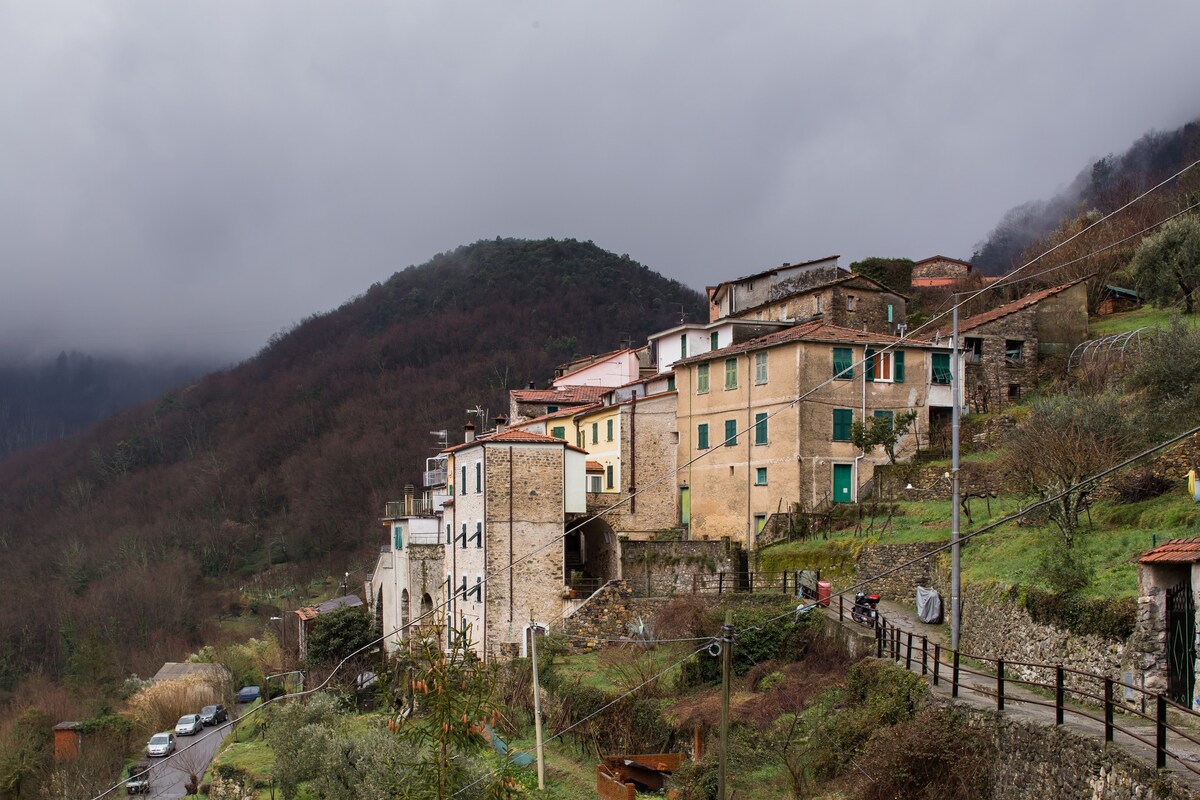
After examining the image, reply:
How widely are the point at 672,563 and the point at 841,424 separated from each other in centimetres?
758

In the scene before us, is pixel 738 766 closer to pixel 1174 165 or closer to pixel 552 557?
pixel 552 557

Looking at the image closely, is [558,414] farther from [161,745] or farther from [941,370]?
[161,745]

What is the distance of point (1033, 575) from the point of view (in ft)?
67.4

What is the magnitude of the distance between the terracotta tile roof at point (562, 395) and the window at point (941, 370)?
18198 mm

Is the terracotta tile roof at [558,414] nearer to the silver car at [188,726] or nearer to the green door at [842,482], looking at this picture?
the green door at [842,482]

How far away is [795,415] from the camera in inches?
1469

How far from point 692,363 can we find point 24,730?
109 feet

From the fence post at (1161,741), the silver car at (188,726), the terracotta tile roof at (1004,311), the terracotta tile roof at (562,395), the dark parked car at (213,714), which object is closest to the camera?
the fence post at (1161,741)

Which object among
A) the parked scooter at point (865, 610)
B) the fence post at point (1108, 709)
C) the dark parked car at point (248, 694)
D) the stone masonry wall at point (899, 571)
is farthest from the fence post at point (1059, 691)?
the dark parked car at point (248, 694)

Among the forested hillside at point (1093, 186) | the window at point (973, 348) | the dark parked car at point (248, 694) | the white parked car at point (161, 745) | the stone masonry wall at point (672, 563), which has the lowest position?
the dark parked car at point (248, 694)

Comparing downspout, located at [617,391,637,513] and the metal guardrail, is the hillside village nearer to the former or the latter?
downspout, located at [617,391,637,513]

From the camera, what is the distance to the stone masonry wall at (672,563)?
1396 inches

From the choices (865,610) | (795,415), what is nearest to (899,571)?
(865,610)

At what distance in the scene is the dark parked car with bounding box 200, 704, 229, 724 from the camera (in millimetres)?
55500
